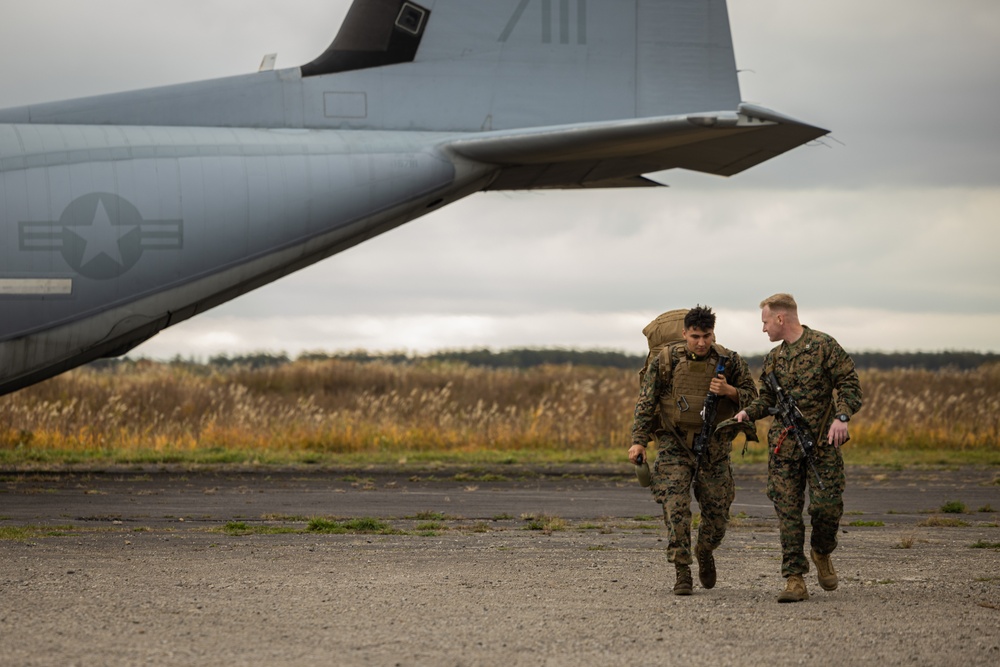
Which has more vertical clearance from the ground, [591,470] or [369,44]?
[369,44]

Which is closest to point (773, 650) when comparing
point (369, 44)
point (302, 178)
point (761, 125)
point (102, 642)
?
point (102, 642)

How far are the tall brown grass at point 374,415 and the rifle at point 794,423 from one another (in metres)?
14.4

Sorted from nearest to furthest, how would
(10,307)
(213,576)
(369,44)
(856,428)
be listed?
1. (213,576)
2. (10,307)
3. (369,44)
4. (856,428)

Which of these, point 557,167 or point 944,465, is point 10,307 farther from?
point 944,465

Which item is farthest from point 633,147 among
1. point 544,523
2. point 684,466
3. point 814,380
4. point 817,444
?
point 817,444

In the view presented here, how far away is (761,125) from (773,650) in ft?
29.9

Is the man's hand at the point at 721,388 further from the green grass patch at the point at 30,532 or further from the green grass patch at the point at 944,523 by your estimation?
the green grass patch at the point at 30,532

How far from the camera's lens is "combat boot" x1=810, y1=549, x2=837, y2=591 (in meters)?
7.82

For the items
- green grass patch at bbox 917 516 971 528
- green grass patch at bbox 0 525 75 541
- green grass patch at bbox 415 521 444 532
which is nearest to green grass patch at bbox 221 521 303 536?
green grass patch at bbox 415 521 444 532

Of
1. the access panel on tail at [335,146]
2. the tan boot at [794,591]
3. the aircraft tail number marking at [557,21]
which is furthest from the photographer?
the aircraft tail number marking at [557,21]

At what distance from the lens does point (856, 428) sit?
24.2 meters

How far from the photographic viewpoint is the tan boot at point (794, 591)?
7.62 m

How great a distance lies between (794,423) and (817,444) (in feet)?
0.71

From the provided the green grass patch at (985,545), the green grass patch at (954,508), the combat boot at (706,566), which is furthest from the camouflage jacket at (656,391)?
the green grass patch at (954,508)
